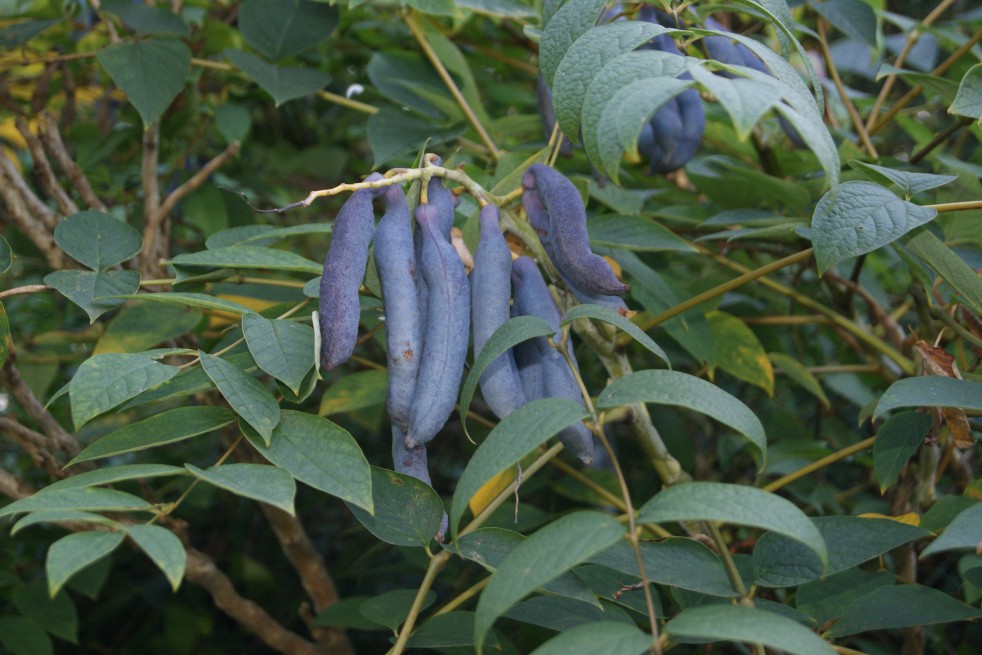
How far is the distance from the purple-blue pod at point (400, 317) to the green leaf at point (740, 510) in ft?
0.72

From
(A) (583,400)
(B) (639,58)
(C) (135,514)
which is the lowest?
(C) (135,514)

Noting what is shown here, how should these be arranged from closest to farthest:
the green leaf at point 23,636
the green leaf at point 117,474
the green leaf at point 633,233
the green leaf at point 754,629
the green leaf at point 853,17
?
the green leaf at point 754,629 < the green leaf at point 117,474 < the green leaf at point 633,233 < the green leaf at point 23,636 < the green leaf at point 853,17

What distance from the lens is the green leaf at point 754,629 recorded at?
500mm

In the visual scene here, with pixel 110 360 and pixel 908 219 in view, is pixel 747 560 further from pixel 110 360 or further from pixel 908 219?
pixel 110 360

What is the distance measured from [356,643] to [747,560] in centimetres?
105

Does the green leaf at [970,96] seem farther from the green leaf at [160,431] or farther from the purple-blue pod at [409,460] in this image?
the green leaf at [160,431]

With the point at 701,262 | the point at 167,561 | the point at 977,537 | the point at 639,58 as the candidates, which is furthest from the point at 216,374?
the point at 701,262

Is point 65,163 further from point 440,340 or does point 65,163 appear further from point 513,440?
point 513,440

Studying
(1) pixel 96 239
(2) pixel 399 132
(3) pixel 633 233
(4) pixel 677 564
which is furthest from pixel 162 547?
(2) pixel 399 132

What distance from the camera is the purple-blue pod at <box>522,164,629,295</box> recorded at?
74 cm

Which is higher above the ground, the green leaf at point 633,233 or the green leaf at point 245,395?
the green leaf at point 245,395

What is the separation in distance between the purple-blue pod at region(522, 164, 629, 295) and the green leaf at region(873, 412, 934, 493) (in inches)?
13.5

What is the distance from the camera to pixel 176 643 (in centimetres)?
158

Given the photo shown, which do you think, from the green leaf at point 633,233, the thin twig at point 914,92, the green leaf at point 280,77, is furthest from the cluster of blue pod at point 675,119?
the green leaf at point 280,77
